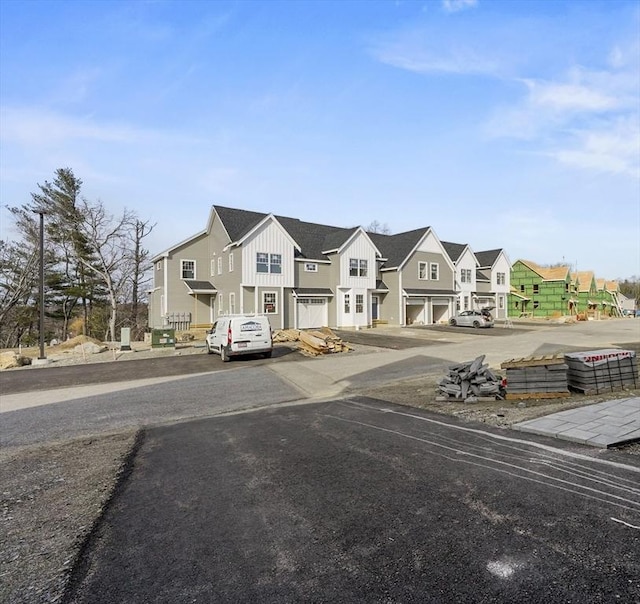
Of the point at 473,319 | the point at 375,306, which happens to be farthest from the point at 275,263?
the point at 473,319

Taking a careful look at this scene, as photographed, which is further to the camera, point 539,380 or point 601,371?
point 601,371

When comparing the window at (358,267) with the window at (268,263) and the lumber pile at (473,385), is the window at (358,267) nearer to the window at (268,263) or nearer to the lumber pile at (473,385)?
the window at (268,263)

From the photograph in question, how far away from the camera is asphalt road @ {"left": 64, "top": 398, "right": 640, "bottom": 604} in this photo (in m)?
2.63

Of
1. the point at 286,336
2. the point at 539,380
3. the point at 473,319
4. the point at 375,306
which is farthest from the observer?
the point at 375,306

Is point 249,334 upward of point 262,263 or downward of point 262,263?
downward

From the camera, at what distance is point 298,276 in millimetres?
30203

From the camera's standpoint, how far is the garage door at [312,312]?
98.2 ft

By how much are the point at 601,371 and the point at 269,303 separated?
21916mm

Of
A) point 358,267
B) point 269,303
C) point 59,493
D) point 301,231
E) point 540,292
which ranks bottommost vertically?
point 59,493

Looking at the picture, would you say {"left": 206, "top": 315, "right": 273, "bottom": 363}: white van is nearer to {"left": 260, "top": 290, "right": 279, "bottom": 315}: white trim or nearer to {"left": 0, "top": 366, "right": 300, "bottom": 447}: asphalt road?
{"left": 0, "top": 366, "right": 300, "bottom": 447}: asphalt road

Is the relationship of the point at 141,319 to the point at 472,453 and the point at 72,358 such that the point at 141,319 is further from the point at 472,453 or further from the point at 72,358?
the point at 472,453

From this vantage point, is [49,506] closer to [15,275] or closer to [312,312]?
[312,312]

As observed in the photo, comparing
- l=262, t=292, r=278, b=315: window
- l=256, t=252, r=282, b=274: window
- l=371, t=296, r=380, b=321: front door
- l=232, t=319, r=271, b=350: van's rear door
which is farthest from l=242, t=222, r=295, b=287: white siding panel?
l=232, t=319, r=271, b=350: van's rear door

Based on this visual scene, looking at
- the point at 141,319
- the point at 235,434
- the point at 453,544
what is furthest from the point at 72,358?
the point at 141,319
